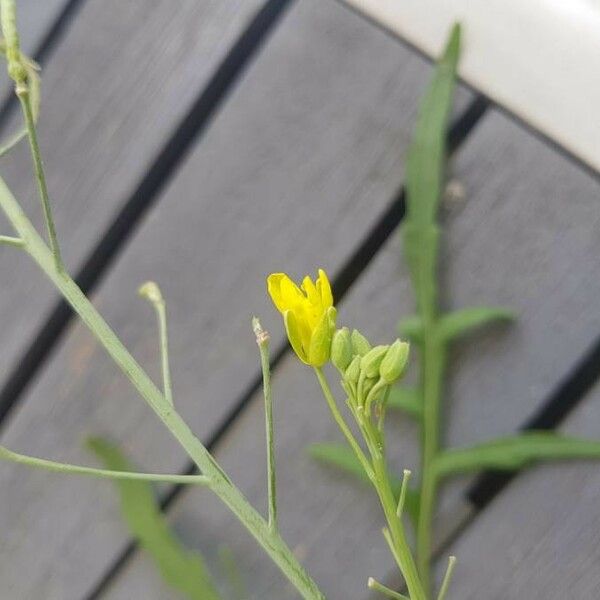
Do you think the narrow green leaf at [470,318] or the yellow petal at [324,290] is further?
the narrow green leaf at [470,318]

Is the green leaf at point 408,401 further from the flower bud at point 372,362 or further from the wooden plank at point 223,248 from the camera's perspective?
the flower bud at point 372,362

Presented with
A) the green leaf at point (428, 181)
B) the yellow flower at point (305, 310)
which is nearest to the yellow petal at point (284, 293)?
the yellow flower at point (305, 310)

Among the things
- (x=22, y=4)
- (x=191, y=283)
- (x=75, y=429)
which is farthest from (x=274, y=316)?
(x=22, y=4)

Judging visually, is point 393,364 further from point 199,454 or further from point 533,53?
point 533,53

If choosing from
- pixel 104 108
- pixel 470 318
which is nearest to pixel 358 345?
pixel 470 318

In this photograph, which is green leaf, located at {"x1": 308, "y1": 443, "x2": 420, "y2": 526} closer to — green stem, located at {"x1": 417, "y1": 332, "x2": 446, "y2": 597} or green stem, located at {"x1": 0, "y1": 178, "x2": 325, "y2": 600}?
green stem, located at {"x1": 417, "y1": 332, "x2": 446, "y2": 597}

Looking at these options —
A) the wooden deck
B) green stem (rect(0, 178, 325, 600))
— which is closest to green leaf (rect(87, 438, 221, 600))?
the wooden deck
